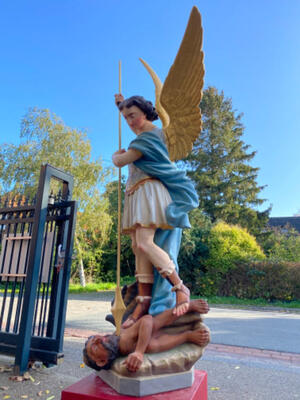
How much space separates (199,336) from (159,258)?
2.06 feet

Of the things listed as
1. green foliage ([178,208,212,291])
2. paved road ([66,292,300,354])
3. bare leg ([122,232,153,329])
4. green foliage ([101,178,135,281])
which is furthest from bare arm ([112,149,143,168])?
green foliage ([101,178,135,281])

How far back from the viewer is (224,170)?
2211 cm

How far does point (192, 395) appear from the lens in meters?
2.07

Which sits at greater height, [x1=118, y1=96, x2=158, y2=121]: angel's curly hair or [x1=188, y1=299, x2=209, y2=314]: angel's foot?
[x1=118, y1=96, x2=158, y2=121]: angel's curly hair

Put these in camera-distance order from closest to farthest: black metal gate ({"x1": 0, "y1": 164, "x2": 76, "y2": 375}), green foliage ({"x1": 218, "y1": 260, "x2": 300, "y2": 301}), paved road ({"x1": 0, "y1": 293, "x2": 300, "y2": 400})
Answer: paved road ({"x1": 0, "y1": 293, "x2": 300, "y2": 400})
black metal gate ({"x1": 0, "y1": 164, "x2": 76, "y2": 375})
green foliage ({"x1": 218, "y1": 260, "x2": 300, "y2": 301})

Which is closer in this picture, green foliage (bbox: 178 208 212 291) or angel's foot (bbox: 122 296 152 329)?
angel's foot (bbox: 122 296 152 329)

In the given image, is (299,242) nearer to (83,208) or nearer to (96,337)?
(83,208)

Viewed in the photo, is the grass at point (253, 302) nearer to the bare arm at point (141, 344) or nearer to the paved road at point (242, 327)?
the paved road at point (242, 327)

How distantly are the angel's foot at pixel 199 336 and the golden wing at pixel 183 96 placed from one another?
1.48m

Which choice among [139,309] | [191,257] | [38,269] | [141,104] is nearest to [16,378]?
[38,269]

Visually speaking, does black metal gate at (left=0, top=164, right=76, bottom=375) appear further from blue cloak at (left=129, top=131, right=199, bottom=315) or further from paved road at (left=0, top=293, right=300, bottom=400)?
blue cloak at (left=129, top=131, right=199, bottom=315)

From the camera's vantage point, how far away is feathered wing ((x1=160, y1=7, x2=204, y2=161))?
2.58 metres

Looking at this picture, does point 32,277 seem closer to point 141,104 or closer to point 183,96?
point 141,104

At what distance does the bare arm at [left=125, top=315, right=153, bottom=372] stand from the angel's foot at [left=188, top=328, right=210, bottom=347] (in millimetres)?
321
